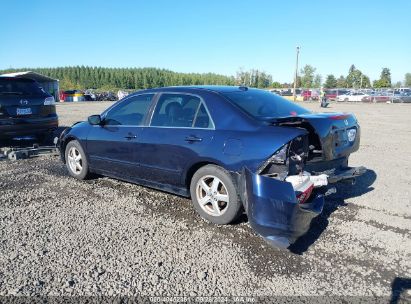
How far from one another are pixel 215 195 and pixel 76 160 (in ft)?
9.99

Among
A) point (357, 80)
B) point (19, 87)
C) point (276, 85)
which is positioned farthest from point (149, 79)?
point (19, 87)

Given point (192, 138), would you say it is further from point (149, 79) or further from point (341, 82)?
point (149, 79)

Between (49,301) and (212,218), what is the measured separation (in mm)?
1942

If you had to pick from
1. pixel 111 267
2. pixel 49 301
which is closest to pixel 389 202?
pixel 111 267

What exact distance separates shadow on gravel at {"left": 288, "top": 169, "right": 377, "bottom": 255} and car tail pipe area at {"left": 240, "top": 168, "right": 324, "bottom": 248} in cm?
Result: 35

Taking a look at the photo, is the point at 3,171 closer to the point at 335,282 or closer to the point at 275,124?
the point at 275,124

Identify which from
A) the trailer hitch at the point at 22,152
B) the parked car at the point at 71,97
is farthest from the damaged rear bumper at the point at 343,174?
the parked car at the point at 71,97

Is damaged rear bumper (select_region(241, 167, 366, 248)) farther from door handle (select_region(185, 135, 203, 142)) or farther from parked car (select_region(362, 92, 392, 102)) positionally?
parked car (select_region(362, 92, 392, 102))

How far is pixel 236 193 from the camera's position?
3.75 m

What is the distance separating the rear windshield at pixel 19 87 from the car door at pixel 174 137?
4671 millimetres

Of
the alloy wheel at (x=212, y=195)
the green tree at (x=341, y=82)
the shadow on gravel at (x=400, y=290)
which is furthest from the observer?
the green tree at (x=341, y=82)

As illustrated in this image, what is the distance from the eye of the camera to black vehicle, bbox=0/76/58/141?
24.4 ft

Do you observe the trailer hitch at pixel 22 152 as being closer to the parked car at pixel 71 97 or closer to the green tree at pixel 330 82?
the parked car at pixel 71 97

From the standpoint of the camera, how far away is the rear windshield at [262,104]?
159 inches
